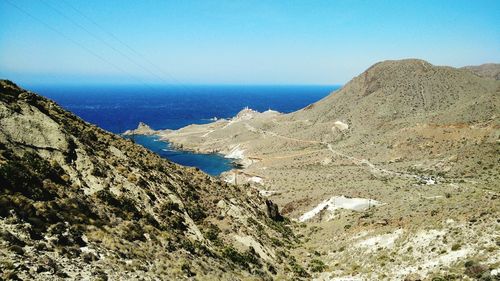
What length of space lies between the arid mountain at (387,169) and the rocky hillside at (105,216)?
781 centimetres

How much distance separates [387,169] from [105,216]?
6777 cm

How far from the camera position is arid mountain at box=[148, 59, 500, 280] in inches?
1140

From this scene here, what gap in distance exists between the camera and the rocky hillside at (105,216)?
652 inches

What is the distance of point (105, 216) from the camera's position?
22.0 metres

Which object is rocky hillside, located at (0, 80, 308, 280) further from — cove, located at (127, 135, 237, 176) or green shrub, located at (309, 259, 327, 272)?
cove, located at (127, 135, 237, 176)

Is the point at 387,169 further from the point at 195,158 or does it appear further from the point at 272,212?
the point at 195,158

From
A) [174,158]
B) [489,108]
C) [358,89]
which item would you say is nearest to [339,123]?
[358,89]

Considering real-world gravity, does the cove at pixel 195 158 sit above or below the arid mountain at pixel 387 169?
below

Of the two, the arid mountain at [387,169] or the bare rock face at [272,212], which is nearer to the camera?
the arid mountain at [387,169]

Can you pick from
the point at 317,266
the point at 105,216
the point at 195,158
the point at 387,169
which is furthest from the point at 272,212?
the point at 195,158

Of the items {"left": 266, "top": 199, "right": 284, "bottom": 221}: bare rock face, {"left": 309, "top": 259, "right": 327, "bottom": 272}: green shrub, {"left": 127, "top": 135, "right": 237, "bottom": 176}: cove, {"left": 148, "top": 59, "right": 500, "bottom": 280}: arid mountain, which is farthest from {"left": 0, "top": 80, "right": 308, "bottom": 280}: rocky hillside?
{"left": 127, "top": 135, "right": 237, "bottom": 176}: cove

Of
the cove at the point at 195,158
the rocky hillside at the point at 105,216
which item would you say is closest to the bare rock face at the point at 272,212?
the rocky hillside at the point at 105,216

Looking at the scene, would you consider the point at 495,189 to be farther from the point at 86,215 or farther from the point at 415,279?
the point at 86,215

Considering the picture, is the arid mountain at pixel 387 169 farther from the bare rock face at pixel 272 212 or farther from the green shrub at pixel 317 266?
the bare rock face at pixel 272 212
